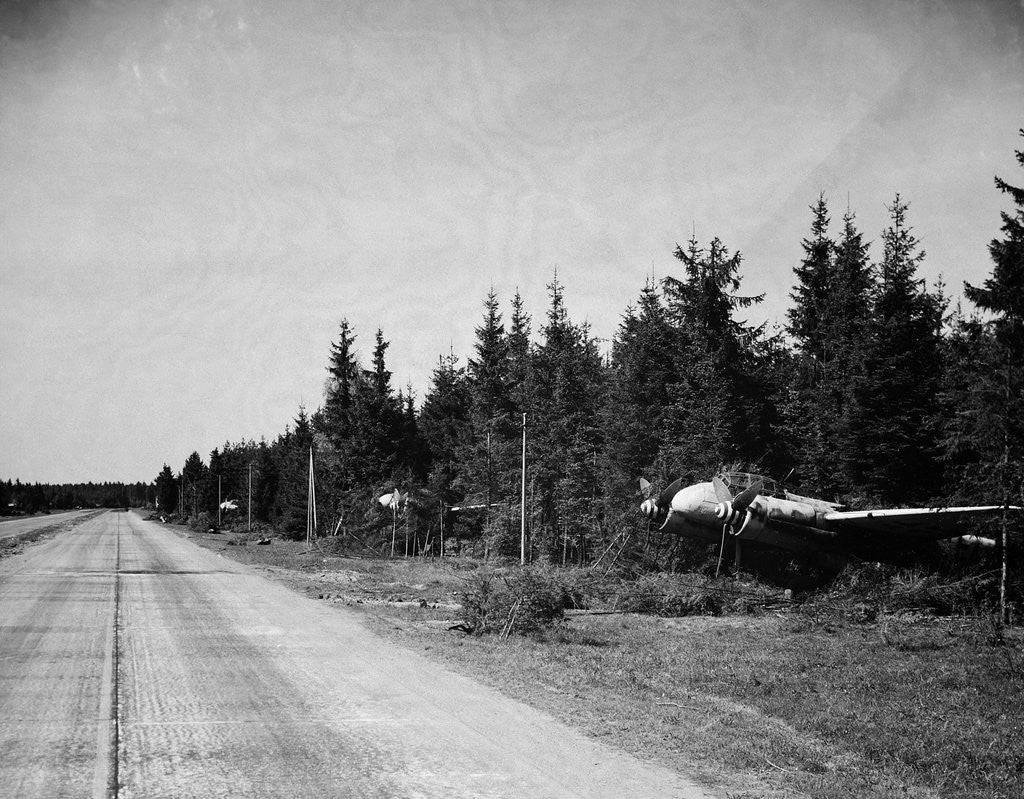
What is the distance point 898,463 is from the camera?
27469 millimetres

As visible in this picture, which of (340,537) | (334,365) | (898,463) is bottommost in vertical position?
(340,537)

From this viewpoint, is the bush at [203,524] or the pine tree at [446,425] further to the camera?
the bush at [203,524]

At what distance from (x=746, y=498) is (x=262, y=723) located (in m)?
17.3

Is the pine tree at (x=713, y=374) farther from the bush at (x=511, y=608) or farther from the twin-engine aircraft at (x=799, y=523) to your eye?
the bush at (x=511, y=608)

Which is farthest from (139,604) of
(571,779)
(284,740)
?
(571,779)

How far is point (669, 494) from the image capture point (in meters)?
24.6

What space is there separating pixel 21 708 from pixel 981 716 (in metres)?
12.1

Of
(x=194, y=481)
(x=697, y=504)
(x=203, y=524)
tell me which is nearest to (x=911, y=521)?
Result: (x=697, y=504)

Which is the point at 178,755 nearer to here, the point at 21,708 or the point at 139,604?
the point at 21,708

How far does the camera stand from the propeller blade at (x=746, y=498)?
864 inches

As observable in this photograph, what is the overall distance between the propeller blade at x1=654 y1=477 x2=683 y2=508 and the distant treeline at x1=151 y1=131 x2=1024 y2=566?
4.16m

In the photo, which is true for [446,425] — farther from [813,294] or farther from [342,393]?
[813,294]

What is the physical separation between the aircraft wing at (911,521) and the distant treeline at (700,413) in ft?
2.27

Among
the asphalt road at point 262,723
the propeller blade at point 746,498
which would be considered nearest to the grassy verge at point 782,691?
the asphalt road at point 262,723
